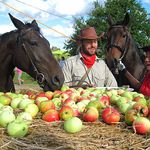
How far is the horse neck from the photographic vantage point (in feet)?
26.0

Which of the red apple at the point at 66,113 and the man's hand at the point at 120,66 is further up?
the man's hand at the point at 120,66

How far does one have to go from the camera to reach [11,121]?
9.26ft

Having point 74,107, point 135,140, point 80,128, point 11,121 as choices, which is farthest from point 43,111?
point 135,140

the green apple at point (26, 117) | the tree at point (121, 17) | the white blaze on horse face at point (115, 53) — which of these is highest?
the tree at point (121, 17)

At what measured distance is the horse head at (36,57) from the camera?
551 centimetres

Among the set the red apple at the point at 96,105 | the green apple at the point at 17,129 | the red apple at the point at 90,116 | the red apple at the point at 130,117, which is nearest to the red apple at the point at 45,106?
the red apple at the point at 96,105

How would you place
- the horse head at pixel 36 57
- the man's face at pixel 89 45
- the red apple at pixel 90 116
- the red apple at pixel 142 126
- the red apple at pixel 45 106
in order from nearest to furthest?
the red apple at pixel 142 126 → the red apple at pixel 90 116 → the red apple at pixel 45 106 → the horse head at pixel 36 57 → the man's face at pixel 89 45

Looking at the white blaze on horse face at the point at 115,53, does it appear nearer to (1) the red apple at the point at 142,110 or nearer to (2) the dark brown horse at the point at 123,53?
(2) the dark brown horse at the point at 123,53

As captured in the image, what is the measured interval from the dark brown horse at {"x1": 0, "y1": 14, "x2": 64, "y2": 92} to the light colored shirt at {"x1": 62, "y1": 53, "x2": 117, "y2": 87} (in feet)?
1.40

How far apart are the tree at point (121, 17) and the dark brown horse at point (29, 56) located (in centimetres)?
1232

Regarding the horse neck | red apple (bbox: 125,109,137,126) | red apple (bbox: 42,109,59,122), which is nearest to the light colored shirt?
the horse neck

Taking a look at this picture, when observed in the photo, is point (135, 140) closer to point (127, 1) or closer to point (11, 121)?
point (11, 121)

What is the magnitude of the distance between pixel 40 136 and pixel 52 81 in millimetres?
2919

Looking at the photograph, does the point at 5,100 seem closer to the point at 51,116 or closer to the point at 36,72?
the point at 51,116
